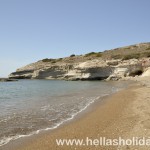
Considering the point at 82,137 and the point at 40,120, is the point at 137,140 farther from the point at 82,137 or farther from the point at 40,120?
the point at 40,120

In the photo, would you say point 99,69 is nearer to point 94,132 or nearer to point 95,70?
point 95,70

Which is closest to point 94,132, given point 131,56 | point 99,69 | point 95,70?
point 99,69

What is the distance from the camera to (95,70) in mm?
68375

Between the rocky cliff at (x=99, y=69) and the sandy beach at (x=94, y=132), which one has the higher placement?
the rocky cliff at (x=99, y=69)

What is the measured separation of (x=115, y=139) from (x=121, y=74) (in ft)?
184

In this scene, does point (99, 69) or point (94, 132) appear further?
point (99, 69)

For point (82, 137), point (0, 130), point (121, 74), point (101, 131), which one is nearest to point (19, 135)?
point (0, 130)

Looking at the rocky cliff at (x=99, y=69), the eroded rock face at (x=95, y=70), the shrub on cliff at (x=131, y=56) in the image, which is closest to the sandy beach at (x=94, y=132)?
the eroded rock face at (x=95, y=70)

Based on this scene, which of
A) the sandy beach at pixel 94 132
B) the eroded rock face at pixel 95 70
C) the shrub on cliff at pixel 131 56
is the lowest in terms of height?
the sandy beach at pixel 94 132

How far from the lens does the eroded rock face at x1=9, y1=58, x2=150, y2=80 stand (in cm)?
6275

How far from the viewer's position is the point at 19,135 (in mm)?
10055

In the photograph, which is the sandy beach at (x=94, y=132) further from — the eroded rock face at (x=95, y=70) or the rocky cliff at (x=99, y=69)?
the rocky cliff at (x=99, y=69)

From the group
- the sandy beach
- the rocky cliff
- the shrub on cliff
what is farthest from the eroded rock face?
the sandy beach

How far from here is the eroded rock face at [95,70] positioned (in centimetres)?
6275
